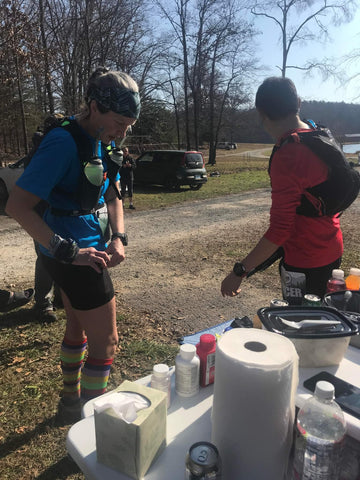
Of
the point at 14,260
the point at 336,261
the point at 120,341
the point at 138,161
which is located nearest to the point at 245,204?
the point at 138,161

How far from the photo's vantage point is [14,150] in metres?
27.8

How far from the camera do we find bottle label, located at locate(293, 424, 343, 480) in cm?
98

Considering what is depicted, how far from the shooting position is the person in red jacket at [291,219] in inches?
72.6

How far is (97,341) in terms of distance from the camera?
1.90 metres

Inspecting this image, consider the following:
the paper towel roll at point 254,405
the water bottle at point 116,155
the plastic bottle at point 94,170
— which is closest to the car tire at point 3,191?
the water bottle at point 116,155

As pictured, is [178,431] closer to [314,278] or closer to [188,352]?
[188,352]

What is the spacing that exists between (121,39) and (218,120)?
41.8ft

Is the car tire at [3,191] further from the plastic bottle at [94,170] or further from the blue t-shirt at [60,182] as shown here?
the plastic bottle at [94,170]

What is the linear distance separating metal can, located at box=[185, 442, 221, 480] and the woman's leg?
94 cm

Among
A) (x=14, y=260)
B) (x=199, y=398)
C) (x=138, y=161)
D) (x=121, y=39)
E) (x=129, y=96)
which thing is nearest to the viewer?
(x=199, y=398)

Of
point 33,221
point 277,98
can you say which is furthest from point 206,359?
point 277,98

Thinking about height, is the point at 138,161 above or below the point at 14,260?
above

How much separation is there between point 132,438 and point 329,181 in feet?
5.06

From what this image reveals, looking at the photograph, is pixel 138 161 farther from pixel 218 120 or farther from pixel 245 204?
pixel 218 120
